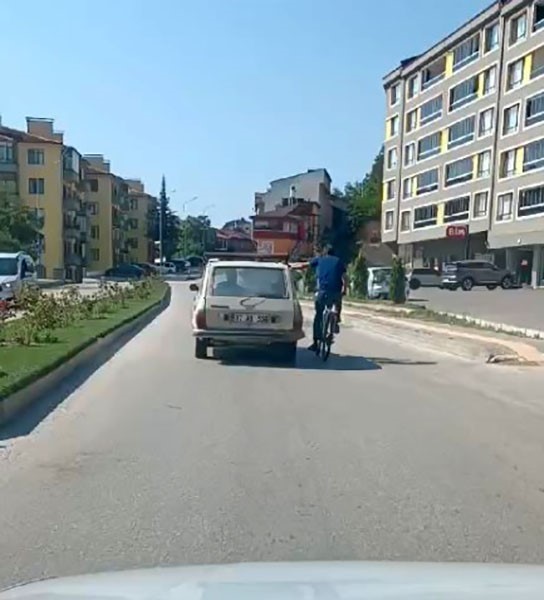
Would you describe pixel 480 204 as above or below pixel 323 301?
above

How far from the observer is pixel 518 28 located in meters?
54.6

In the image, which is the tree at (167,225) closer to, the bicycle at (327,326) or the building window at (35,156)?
the building window at (35,156)

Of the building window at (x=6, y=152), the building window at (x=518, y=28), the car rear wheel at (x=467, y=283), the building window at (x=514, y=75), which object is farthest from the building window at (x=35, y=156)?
the building window at (x=518, y=28)

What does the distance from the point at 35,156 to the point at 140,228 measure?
48.2m

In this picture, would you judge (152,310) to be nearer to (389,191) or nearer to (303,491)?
(303,491)

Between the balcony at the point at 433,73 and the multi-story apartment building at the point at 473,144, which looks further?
the balcony at the point at 433,73

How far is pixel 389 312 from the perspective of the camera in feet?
84.8

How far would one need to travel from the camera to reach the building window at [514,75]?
178 ft

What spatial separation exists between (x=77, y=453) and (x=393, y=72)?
7603 centimetres

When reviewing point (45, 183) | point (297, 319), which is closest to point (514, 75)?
point (45, 183)

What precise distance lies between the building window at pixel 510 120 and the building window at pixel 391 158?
72.2 feet

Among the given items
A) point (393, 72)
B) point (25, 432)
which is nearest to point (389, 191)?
point (393, 72)

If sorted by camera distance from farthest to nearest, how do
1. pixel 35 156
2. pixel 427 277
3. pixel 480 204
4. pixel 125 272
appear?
pixel 125 272
pixel 35 156
pixel 480 204
pixel 427 277

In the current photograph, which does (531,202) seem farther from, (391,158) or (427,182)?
(391,158)
